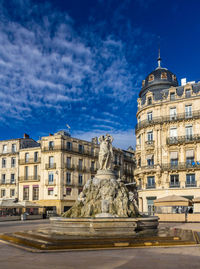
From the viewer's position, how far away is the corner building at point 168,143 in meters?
40.8

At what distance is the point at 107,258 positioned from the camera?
9586mm

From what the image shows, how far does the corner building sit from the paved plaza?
3025 cm

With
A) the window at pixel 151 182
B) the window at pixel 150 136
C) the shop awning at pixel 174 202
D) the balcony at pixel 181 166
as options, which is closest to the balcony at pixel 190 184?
the balcony at pixel 181 166

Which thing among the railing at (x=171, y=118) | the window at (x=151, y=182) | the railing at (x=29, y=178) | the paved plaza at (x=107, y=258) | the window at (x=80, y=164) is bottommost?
the paved plaza at (x=107, y=258)

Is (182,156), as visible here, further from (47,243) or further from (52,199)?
→ (47,243)

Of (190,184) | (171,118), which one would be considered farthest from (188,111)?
(190,184)

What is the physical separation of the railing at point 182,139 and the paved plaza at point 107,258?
101ft

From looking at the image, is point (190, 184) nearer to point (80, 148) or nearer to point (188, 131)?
point (188, 131)

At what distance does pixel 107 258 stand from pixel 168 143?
113 ft

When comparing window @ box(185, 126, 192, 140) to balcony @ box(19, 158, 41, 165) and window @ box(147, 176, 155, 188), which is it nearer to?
window @ box(147, 176, 155, 188)

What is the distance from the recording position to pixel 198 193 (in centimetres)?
3903

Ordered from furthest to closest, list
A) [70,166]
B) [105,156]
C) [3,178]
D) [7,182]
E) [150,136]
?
1. [3,178]
2. [7,182]
3. [70,166]
4. [150,136]
5. [105,156]

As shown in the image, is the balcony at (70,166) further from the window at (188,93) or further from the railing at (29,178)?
the window at (188,93)

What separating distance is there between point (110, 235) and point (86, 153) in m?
39.2
